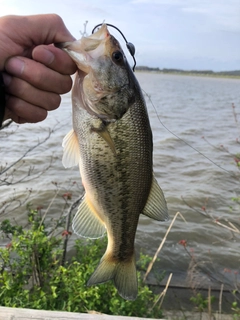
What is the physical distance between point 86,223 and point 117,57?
99 centimetres

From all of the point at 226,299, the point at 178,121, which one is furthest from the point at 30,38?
the point at 178,121

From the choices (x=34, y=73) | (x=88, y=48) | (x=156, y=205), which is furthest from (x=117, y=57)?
(x=156, y=205)

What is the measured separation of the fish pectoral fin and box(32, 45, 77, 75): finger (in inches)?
14.1

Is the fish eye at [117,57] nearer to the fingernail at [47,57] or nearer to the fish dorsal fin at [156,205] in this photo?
the fingernail at [47,57]

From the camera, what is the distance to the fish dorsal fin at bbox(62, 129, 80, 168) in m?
2.02

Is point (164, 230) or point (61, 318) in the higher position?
point (61, 318)

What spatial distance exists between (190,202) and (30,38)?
672 centimetres

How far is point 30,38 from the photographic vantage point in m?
1.84

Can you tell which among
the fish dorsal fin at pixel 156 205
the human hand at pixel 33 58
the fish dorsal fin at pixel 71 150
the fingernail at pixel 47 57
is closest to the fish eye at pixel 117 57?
the human hand at pixel 33 58

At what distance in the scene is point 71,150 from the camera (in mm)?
2055

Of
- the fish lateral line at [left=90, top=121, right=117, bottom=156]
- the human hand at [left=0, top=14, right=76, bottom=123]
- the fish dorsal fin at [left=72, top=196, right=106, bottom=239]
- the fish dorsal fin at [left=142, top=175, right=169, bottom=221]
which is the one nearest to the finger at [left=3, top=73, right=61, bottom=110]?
the human hand at [left=0, top=14, right=76, bottom=123]

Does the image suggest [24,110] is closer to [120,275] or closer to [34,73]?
[34,73]

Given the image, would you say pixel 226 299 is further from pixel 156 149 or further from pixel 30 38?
pixel 156 149

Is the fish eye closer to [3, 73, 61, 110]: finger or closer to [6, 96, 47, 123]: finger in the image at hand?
[3, 73, 61, 110]: finger
